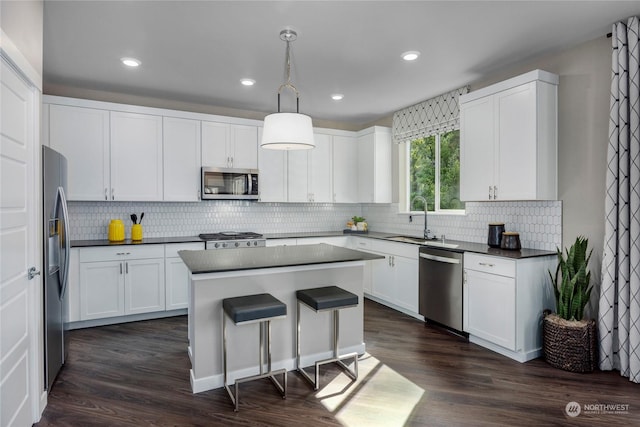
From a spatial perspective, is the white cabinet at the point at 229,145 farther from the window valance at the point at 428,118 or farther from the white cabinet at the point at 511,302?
the white cabinet at the point at 511,302

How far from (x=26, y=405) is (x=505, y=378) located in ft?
10.7

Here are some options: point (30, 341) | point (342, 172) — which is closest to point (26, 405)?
point (30, 341)

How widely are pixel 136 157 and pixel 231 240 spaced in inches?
58.7

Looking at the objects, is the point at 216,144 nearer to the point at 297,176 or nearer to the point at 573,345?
the point at 297,176

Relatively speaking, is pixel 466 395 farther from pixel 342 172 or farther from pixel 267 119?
pixel 342 172

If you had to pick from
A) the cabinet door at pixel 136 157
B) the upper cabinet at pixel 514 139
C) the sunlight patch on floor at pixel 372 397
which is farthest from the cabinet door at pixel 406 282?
the cabinet door at pixel 136 157

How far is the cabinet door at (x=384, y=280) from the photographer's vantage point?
4710mm

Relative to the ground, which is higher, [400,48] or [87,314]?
[400,48]

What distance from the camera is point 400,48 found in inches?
129

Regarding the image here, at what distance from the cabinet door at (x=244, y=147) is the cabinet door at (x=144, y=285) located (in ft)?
5.35

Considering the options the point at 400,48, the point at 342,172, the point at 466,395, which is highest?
the point at 400,48

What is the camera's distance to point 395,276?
15.3ft

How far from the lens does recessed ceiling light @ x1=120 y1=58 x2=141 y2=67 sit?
3.51 meters

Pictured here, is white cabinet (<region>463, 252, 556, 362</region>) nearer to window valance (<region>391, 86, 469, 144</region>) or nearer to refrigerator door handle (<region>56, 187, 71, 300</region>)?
window valance (<region>391, 86, 469, 144</region>)
